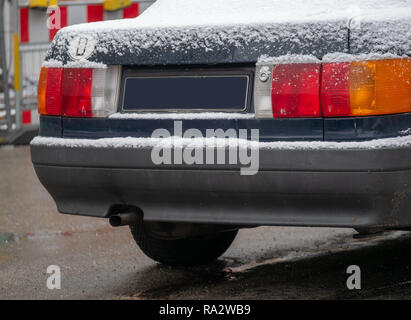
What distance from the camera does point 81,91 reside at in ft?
13.1

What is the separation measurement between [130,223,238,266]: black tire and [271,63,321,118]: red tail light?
1192 mm

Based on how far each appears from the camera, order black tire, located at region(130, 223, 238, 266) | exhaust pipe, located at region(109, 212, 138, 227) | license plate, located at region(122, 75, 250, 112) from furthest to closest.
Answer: black tire, located at region(130, 223, 238, 266) → exhaust pipe, located at region(109, 212, 138, 227) → license plate, located at region(122, 75, 250, 112)

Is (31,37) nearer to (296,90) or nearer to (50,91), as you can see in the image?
(50,91)

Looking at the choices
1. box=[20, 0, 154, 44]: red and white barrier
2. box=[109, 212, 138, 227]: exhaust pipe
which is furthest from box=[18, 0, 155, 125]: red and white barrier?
box=[109, 212, 138, 227]: exhaust pipe

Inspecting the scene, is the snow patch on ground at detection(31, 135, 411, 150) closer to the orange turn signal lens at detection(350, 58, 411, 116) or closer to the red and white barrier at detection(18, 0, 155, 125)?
the orange turn signal lens at detection(350, 58, 411, 116)

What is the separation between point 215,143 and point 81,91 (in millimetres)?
705

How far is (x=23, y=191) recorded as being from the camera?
7.41 metres

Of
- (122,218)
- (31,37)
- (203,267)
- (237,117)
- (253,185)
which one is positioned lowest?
(203,267)

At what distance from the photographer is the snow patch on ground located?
3.47 meters

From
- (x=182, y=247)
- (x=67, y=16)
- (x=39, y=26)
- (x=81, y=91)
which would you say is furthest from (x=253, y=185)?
(x=39, y=26)

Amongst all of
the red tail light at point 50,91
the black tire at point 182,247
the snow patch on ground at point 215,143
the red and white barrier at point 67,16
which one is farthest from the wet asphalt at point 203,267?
the red and white barrier at point 67,16

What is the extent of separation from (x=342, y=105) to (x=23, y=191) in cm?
438

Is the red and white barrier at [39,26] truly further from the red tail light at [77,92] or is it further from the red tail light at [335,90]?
the red tail light at [335,90]
